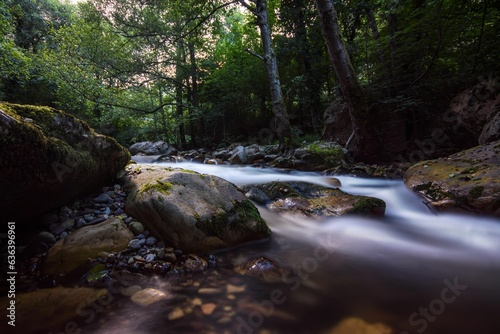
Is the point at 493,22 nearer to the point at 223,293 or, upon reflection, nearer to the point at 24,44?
the point at 223,293

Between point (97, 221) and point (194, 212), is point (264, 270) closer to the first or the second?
point (194, 212)

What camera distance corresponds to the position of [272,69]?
8.72m

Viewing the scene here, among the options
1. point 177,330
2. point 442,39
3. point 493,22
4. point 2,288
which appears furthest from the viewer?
point 442,39

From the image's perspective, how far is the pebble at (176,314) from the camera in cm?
179

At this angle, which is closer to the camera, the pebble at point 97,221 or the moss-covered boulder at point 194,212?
the moss-covered boulder at point 194,212

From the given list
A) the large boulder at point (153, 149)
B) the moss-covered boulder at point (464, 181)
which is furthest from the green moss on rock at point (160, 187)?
the large boulder at point (153, 149)

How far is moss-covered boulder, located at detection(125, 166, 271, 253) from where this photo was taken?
2.62 meters

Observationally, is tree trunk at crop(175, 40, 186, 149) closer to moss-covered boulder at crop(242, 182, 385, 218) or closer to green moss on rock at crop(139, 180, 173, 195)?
moss-covered boulder at crop(242, 182, 385, 218)

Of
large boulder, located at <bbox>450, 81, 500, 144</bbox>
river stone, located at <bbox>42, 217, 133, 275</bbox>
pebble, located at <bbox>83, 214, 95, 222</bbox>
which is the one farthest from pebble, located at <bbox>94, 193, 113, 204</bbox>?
large boulder, located at <bbox>450, 81, 500, 144</bbox>

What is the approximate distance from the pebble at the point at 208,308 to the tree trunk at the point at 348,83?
6349 millimetres

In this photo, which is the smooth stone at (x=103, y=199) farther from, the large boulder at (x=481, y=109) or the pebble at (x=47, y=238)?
the large boulder at (x=481, y=109)

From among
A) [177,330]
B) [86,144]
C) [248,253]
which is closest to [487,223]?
[248,253]

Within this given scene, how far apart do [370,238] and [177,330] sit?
260cm

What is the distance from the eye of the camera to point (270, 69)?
343 inches
